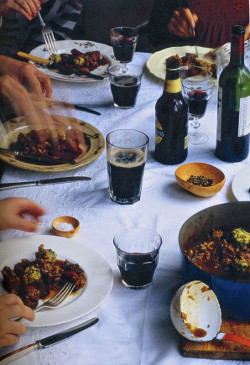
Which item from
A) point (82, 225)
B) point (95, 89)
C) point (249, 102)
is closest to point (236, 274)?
point (82, 225)

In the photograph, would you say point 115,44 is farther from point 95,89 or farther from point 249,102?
point 249,102

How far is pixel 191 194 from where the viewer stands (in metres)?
1.00

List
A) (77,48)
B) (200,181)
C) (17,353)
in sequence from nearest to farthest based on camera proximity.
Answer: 1. (17,353)
2. (200,181)
3. (77,48)

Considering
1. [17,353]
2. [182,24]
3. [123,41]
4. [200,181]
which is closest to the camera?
[17,353]

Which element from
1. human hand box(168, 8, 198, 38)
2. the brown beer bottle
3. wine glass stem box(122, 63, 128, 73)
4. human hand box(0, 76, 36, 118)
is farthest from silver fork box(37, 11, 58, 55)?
the brown beer bottle

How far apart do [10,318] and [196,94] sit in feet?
2.22

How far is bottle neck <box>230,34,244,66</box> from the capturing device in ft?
3.16

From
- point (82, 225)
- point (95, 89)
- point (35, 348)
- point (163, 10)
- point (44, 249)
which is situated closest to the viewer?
point (35, 348)

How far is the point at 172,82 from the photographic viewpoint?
1012 millimetres

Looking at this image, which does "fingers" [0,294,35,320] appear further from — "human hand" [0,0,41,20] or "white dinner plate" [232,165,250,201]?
"human hand" [0,0,41,20]

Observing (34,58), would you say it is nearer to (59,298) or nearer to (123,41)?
(123,41)

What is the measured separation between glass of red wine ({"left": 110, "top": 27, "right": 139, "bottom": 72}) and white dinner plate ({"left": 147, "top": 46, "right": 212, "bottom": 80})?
0.27 feet

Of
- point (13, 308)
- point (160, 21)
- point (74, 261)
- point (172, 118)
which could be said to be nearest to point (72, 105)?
point (172, 118)

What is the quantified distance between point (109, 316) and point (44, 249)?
0.48ft
